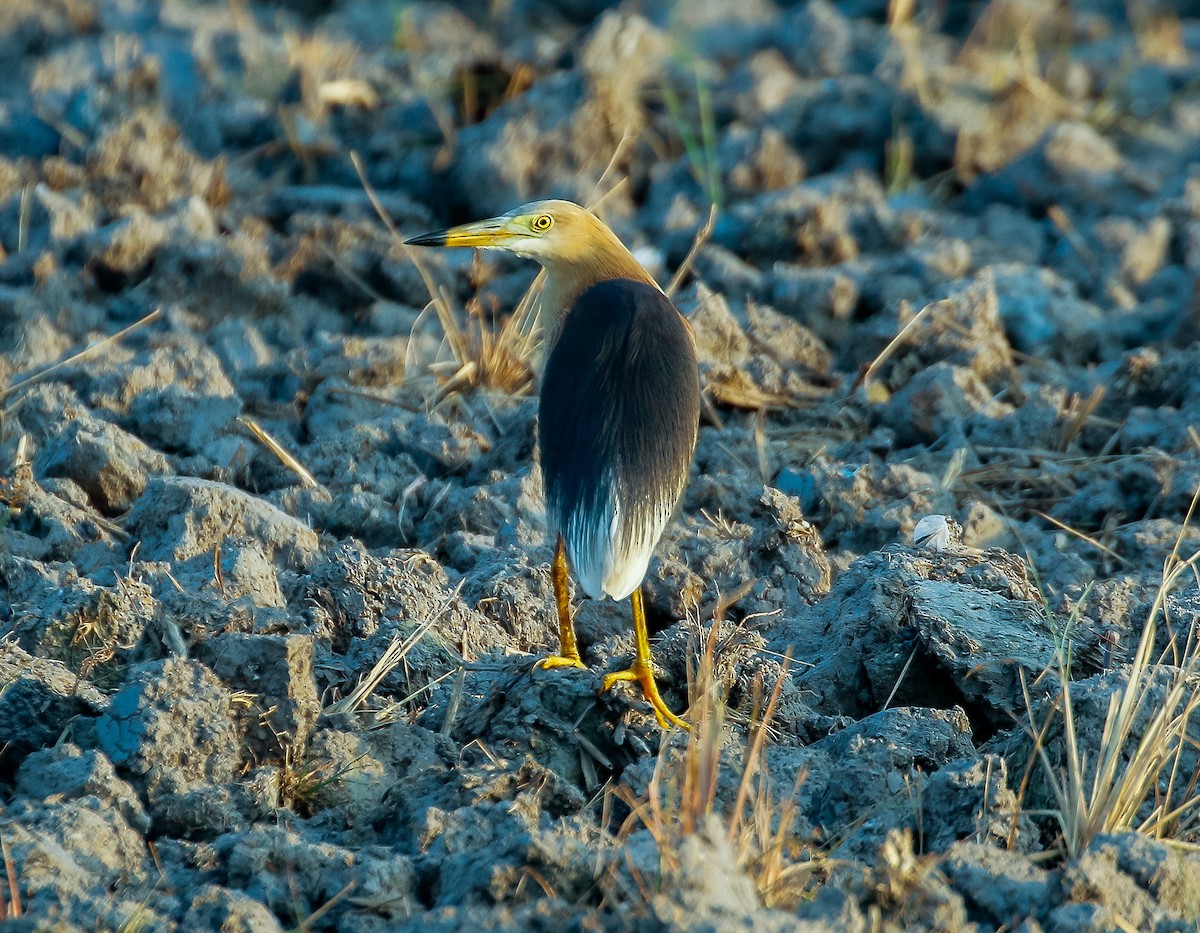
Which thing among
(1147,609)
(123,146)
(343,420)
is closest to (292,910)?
(1147,609)

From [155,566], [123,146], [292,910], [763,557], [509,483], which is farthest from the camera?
[123,146]

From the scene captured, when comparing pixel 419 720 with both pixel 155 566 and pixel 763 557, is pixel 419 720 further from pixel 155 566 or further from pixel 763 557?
pixel 763 557

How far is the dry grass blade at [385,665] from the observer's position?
330cm

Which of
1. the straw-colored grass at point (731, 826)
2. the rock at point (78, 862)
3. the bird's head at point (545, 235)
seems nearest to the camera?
the straw-colored grass at point (731, 826)

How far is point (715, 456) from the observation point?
480cm

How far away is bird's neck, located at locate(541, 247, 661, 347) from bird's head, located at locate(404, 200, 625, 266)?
0.04ft

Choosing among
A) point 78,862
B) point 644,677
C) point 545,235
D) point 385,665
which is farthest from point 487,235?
point 78,862

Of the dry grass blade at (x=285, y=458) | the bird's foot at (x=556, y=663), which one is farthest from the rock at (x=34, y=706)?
the dry grass blade at (x=285, y=458)

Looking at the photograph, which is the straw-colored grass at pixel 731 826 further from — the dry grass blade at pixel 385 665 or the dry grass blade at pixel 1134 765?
the dry grass blade at pixel 385 665

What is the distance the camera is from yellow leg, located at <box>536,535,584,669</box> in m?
3.33

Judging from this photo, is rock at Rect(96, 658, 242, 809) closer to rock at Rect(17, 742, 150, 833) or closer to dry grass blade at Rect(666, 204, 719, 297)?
rock at Rect(17, 742, 150, 833)

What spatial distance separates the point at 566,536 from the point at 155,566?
102 cm

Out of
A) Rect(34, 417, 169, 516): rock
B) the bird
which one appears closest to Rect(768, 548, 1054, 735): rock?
the bird

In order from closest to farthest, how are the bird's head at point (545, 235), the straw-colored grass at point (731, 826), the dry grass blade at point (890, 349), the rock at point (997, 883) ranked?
the straw-colored grass at point (731, 826)
the rock at point (997, 883)
the bird's head at point (545, 235)
the dry grass blade at point (890, 349)
